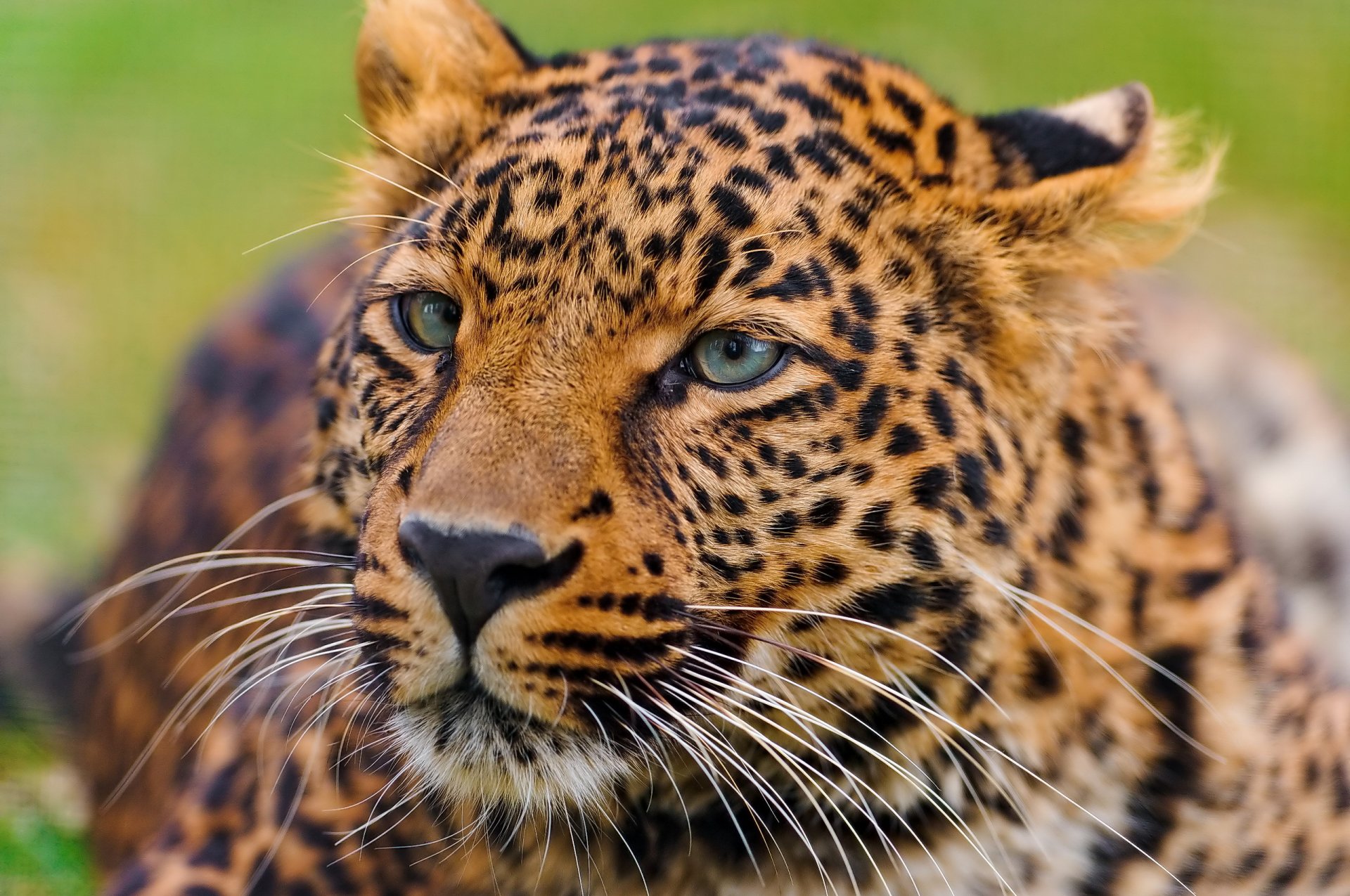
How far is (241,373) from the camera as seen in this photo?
4.75 m

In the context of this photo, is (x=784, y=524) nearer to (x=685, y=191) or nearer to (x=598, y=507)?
(x=598, y=507)

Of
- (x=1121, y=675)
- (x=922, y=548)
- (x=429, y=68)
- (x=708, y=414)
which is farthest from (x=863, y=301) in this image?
(x=429, y=68)

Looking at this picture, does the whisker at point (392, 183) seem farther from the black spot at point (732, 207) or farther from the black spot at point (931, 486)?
the black spot at point (931, 486)

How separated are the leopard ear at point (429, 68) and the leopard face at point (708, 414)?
143mm

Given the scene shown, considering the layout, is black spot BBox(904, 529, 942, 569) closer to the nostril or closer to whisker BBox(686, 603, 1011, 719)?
whisker BBox(686, 603, 1011, 719)

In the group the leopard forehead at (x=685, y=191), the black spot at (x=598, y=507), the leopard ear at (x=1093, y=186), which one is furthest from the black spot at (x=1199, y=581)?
the black spot at (x=598, y=507)

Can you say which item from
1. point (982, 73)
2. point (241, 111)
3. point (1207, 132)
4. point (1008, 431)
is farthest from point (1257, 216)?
point (1008, 431)

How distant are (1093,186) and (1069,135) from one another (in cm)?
23

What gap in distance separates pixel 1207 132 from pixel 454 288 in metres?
6.09

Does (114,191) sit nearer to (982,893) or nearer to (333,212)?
(333,212)

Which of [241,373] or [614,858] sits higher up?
[241,373]

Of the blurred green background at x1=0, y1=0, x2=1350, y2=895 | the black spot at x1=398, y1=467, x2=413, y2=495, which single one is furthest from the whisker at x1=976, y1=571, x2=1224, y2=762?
the blurred green background at x1=0, y1=0, x2=1350, y2=895

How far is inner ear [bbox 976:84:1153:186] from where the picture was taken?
10.5 feet

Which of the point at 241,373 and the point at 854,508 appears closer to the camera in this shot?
the point at 854,508
